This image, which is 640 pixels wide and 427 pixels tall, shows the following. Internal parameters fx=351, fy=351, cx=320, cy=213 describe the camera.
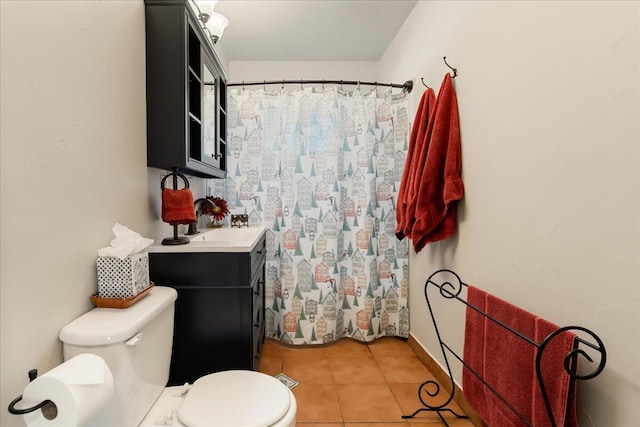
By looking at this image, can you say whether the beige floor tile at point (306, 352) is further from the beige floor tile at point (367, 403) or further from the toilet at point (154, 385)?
the toilet at point (154, 385)

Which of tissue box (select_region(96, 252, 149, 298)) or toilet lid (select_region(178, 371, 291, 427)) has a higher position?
tissue box (select_region(96, 252, 149, 298))

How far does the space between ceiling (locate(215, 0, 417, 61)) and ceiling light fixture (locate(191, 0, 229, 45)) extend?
378mm

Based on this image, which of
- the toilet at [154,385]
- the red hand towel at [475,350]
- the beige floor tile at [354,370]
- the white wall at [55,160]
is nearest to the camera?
the white wall at [55,160]

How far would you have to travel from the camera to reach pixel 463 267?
1.76 meters

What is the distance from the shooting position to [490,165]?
1511 millimetres

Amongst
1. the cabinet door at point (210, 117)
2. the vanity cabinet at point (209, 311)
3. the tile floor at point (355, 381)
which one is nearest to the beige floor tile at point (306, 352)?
the tile floor at point (355, 381)

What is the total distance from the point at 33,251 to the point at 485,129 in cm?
167

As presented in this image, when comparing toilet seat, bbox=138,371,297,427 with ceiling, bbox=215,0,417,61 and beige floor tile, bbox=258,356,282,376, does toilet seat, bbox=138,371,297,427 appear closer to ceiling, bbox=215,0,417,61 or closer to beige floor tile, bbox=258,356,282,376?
beige floor tile, bbox=258,356,282,376

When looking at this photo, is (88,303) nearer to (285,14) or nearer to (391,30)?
(285,14)

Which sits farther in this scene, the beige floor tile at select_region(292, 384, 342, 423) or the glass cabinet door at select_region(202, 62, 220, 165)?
the glass cabinet door at select_region(202, 62, 220, 165)

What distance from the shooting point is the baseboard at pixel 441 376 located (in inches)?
66.2

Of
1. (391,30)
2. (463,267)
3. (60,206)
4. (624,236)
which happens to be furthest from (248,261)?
(391,30)

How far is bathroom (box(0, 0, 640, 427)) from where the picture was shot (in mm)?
874

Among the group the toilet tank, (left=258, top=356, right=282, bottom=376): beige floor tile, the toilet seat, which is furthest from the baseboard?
the toilet tank
